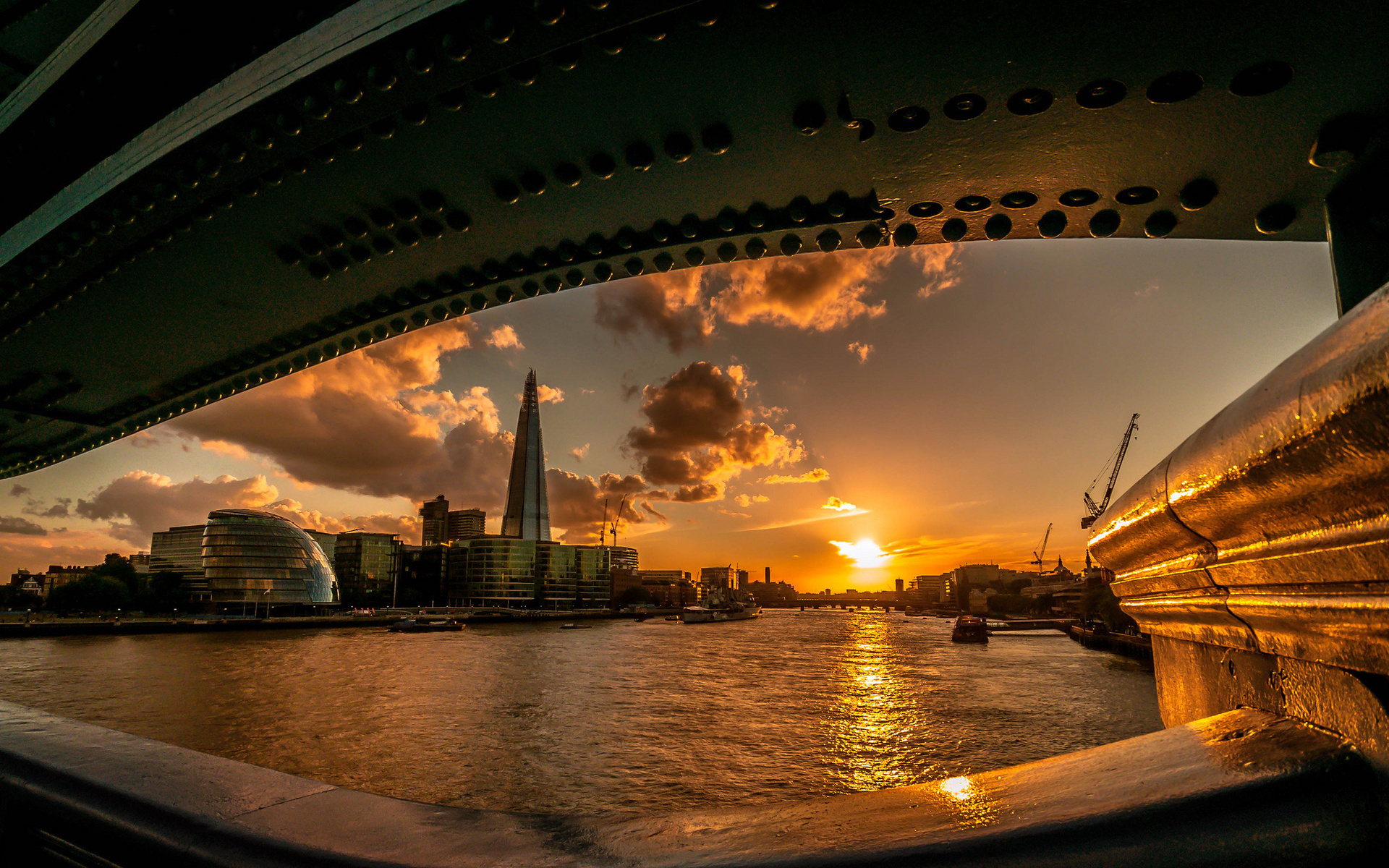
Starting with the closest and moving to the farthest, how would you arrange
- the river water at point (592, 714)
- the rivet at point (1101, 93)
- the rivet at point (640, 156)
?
the rivet at point (1101, 93) < the rivet at point (640, 156) < the river water at point (592, 714)

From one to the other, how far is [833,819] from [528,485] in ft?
538

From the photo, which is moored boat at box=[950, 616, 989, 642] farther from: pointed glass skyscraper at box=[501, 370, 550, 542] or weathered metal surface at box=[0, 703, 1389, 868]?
pointed glass skyscraper at box=[501, 370, 550, 542]

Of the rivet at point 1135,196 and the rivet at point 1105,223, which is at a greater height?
the rivet at point 1135,196

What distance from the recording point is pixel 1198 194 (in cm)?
305

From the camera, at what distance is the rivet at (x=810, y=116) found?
10.4ft

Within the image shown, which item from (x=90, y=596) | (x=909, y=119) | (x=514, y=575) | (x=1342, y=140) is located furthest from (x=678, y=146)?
(x=514, y=575)

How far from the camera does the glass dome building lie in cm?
9262

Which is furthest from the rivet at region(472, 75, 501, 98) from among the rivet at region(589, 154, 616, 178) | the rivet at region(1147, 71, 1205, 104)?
the rivet at region(1147, 71, 1205, 104)

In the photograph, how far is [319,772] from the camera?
47.7 feet

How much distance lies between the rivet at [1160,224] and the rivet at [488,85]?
3068mm

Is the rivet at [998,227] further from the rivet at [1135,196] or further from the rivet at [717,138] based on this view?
the rivet at [717,138]

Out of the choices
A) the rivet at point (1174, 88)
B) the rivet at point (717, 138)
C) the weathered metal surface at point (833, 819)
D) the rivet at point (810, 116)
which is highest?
the rivet at point (717, 138)

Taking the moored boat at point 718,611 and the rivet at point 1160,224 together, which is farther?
the moored boat at point 718,611

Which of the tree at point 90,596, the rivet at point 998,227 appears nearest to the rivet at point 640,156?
the rivet at point 998,227
